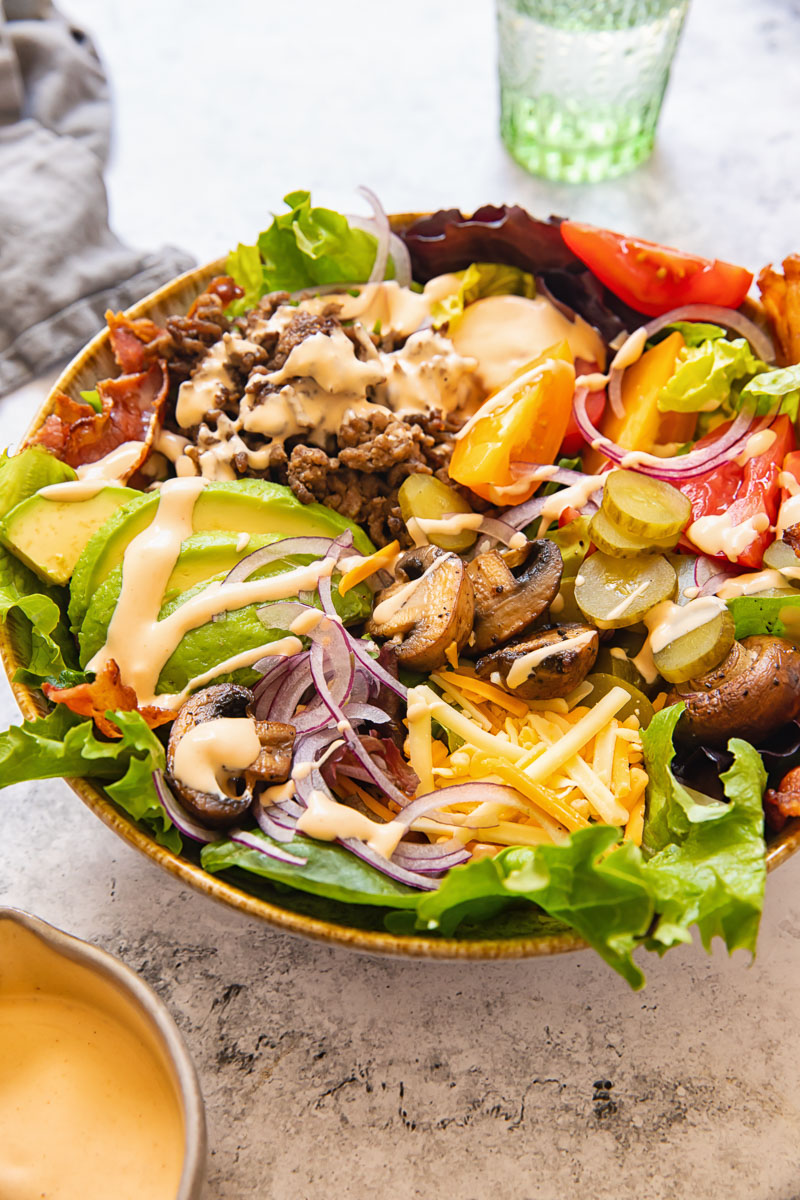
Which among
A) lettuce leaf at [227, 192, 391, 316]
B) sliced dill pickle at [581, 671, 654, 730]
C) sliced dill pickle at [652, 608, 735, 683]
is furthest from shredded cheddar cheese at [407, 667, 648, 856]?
lettuce leaf at [227, 192, 391, 316]

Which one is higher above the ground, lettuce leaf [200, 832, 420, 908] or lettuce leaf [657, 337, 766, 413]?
lettuce leaf [657, 337, 766, 413]

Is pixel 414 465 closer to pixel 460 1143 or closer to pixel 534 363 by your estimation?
pixel 534 363

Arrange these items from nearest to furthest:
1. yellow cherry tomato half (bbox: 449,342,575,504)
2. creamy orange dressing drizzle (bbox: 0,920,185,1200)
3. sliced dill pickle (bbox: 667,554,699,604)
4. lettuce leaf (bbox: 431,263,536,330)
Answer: creamy orange dressing drizzle (bbox: 0,920,185,1200), sliced dill pickle (bbox: 667,554,699,604), yellow cherry tomato half (bbox: 449,342,575,504), lettuce leaf (bbox: 431,263,536,330)

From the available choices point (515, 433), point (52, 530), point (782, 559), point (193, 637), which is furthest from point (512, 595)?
point (52, 530)

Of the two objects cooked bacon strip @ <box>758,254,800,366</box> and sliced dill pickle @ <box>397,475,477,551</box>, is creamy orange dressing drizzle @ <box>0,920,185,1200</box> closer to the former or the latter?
sliced dill pickle @ <box>397,475,477,551</box>

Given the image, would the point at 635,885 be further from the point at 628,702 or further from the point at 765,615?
the point at 765,615

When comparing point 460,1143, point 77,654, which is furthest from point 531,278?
point 460,1143
